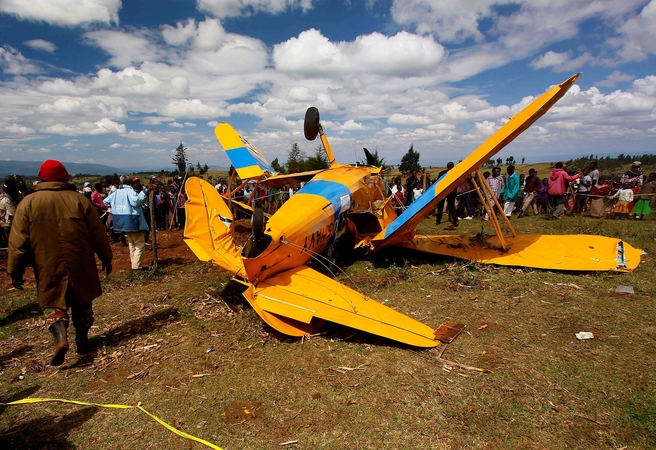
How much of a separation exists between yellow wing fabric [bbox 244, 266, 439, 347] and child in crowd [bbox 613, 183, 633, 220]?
40.0 feet

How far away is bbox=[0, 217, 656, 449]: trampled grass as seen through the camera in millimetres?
2941

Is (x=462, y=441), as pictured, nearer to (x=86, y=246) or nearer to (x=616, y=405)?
(x=616, y=405)

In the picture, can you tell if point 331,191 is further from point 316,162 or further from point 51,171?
point 316,162

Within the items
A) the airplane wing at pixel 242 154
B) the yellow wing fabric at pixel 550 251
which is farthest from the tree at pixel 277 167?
the yellow wing fabric at pixel 550 251

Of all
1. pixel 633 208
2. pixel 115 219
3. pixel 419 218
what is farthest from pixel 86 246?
pixel 633 208

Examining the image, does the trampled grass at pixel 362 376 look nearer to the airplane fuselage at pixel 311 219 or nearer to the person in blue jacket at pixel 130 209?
the airplane fuselage at pixel 311 219

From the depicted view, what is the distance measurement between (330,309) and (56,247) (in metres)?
3.26

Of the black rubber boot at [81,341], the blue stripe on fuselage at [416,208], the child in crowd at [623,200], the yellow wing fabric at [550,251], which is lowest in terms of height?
the black rubber boot at [81,341]

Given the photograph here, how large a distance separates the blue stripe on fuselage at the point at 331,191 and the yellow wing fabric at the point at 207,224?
1.62 meters

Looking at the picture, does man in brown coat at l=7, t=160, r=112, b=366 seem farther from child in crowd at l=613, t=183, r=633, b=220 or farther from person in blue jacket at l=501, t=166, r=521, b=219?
child in crowd at l=613, t=183, r=633, b=220

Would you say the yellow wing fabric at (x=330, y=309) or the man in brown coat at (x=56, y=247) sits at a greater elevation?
the man in brown coat at (x=56, y=247)

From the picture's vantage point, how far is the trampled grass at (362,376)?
9.65 ft

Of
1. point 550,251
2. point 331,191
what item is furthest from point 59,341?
point 550,251

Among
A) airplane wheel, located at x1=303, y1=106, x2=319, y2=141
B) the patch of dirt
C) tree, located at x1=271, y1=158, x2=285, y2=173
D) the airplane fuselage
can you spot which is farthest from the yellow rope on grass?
tree, located at x1=271, y1=158, x2=285, y2=173
